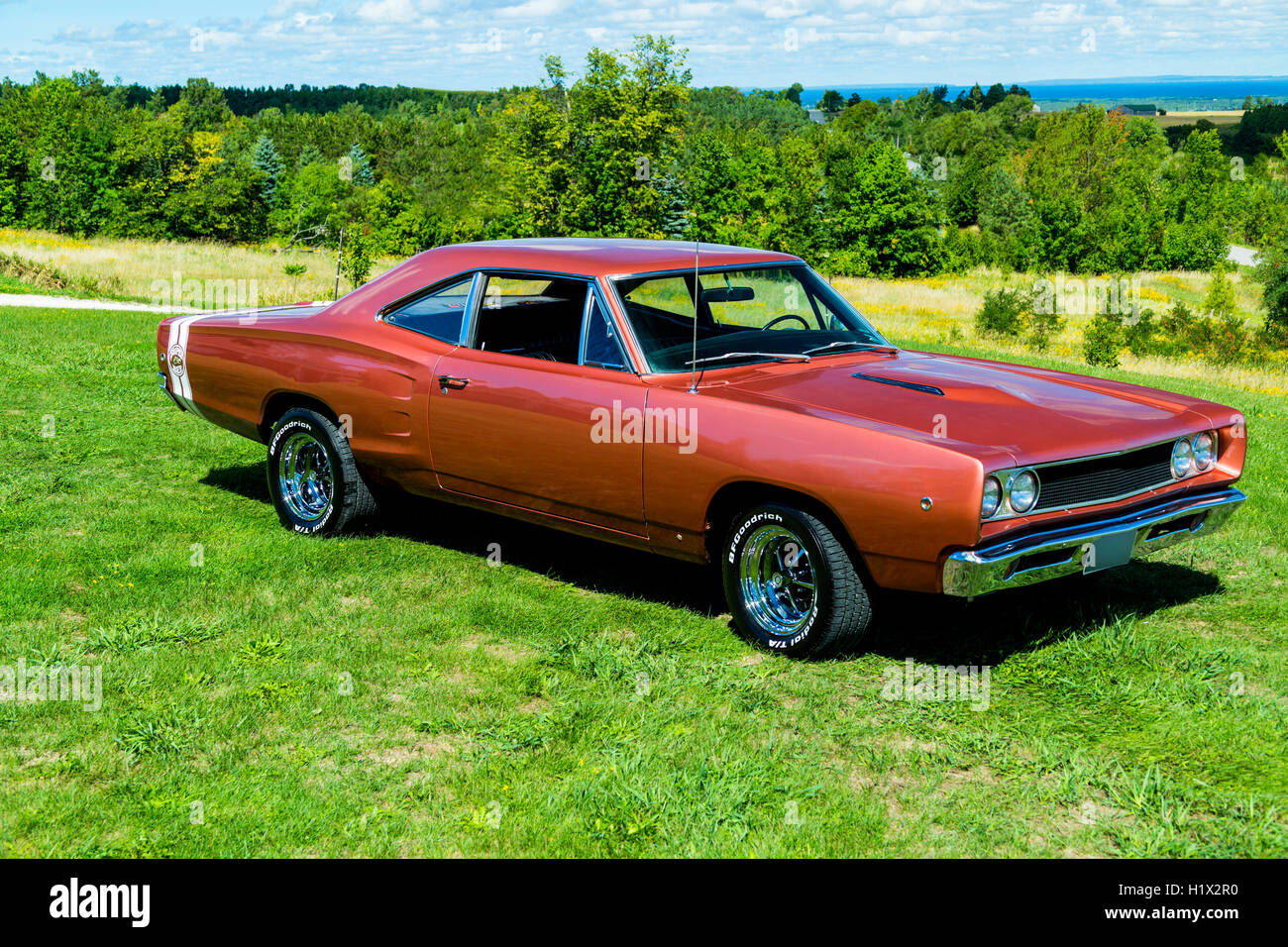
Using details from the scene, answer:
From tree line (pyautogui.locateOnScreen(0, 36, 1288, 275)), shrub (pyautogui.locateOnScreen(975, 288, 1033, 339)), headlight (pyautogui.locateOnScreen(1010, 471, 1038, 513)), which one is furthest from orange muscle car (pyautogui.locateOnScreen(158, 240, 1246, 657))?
tree line (pyautogui.locateOnScreen(0, 36, 1288, 275))

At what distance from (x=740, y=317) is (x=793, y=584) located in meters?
1.64

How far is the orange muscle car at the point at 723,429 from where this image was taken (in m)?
4.54

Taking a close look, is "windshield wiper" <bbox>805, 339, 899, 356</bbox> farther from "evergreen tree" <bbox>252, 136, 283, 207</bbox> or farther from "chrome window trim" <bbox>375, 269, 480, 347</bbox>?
"evergreen tree" <bbox>252, 136, 283, 207</bbox>

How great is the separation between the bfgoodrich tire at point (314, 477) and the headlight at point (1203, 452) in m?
4.24

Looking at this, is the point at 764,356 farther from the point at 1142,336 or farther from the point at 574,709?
the point at 1142,336

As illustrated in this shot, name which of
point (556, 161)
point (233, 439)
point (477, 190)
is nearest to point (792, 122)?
point (477, 190)

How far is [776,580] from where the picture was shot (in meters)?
5.04

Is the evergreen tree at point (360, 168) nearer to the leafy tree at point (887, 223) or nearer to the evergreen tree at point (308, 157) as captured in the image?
the evergreen tree at point (308, 157)

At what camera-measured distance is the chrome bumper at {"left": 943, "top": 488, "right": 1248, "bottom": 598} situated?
4355mm

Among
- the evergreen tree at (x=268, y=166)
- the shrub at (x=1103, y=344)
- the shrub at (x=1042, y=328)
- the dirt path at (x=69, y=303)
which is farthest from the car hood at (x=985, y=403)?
the evergreen tree at (x=268, y=166)

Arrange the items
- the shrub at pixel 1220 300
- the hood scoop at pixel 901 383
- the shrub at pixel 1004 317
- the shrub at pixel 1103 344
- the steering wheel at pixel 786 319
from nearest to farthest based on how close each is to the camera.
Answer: the hood scoop at pixel 901 383
the steering wheel at pixel 786 319
the shrub at pixel 1103 344
the shrub at pixel 1004 317
the shrub at pixel 1220 300

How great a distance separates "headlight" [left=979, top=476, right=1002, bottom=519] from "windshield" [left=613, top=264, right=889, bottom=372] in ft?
4.99
